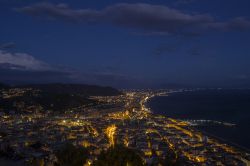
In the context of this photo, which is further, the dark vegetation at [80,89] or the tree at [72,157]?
the dark vegetation at [80,89]

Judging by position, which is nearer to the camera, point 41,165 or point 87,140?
point 41,165

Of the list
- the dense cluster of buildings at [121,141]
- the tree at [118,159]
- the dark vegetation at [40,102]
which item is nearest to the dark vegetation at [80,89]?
the dark vegetation at [40,102]

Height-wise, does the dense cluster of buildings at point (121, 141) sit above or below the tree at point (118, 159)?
below

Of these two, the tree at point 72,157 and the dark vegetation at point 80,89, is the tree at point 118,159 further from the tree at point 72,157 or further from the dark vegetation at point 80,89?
the dark vegetation at point 80,89

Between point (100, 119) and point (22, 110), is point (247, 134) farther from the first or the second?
point (22, 110)

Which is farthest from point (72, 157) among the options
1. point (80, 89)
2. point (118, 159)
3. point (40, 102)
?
point (80, 89)

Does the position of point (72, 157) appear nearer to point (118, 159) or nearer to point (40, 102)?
point (118, 159)

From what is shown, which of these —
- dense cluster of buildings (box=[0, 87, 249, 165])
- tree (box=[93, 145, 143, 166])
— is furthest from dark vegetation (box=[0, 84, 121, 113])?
tree (box=[93, 145, 143, 166])

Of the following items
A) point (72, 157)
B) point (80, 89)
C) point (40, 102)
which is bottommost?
point (72, 157)

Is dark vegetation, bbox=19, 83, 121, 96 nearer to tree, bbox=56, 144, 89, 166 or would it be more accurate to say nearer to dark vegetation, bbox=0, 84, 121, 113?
dark vegetation, bbox=0, 84, 121, 113

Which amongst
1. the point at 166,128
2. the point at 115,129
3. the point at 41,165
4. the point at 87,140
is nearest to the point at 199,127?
the point at 166,128

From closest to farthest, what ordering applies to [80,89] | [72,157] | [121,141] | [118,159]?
[118,159]
[72,157]
[121,141]
[80,89]
